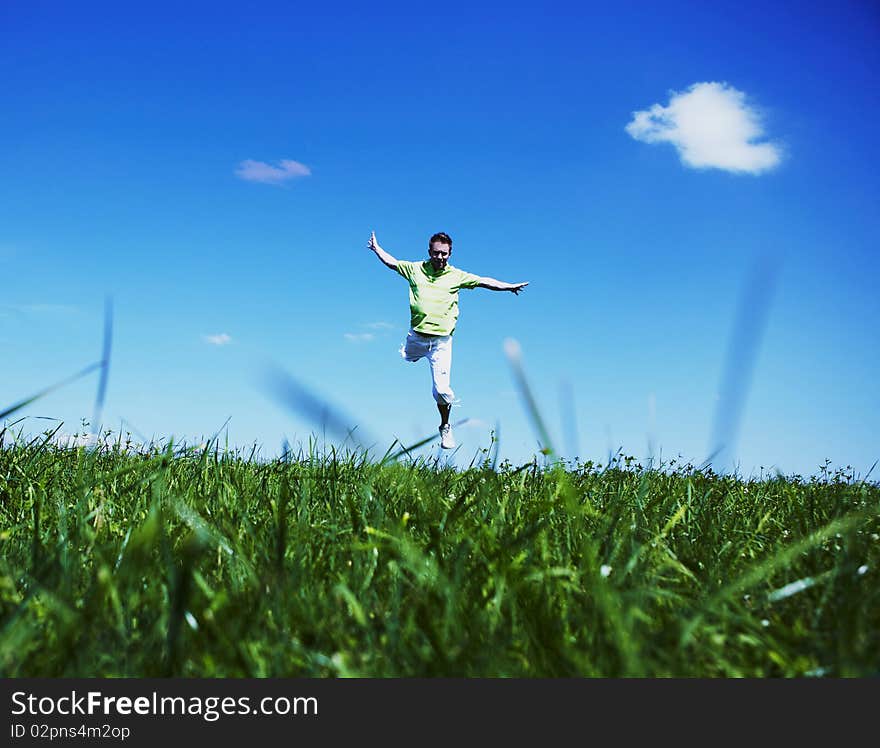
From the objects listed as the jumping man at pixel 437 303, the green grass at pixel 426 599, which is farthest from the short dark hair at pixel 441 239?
the green grass at pixel 426 599

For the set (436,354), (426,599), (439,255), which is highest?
(439,255)

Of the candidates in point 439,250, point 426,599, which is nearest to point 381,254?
point 439,250

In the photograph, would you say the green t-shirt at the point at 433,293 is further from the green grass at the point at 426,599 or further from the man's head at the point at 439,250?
the green grass at the point at 426,599

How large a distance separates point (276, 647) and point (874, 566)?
2018 mm

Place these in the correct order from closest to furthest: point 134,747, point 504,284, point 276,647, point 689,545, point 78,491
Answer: point 134,747 → point 276,647 → point 689,545 → point 78,491 → point 504,284

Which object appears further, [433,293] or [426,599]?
[433,293]

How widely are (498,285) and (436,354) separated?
4.70 ft

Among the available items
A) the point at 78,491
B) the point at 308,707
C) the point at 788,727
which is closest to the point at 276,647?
the point at 308,707

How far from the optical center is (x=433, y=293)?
1130 cm

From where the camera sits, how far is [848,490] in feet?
15.1

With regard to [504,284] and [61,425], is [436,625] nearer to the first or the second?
[61,425]

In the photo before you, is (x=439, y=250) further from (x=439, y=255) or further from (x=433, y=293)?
(x=433, y=293)

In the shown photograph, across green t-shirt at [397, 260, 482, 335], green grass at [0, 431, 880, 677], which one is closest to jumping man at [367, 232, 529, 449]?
green t-shirt at [397, 260, 482, 335]

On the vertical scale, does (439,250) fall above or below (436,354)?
above
